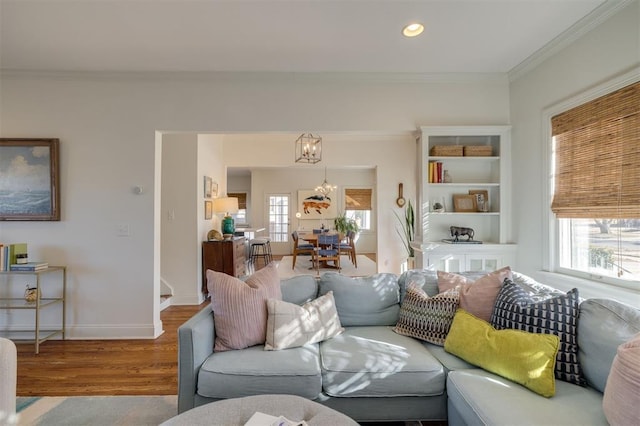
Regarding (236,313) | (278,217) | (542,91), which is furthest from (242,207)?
(542,91)

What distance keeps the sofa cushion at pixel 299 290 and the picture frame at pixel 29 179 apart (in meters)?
2.65

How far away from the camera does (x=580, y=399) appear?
54.0 inches

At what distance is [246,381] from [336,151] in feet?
18.1

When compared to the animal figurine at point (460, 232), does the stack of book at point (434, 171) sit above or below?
above

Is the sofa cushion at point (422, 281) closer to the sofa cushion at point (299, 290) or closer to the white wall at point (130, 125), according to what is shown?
the sofa cushion at point (299, 290)

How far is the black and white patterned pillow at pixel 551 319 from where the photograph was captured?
152 centimetres

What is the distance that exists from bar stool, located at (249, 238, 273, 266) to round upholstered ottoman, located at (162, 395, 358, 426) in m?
5.94

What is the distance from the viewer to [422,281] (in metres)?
2.30

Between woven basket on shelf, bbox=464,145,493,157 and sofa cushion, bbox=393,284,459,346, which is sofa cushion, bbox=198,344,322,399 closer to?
sofa cushion, bbox=393,284,459,346

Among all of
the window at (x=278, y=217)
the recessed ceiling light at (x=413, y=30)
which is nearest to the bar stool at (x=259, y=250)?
the window at (x=278, y=217)

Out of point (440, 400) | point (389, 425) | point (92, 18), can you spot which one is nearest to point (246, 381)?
point (389, 425)

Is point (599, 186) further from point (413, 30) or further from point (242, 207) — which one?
point (242, 207)

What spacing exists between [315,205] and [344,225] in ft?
3.89

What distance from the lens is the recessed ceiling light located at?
2337 mm
